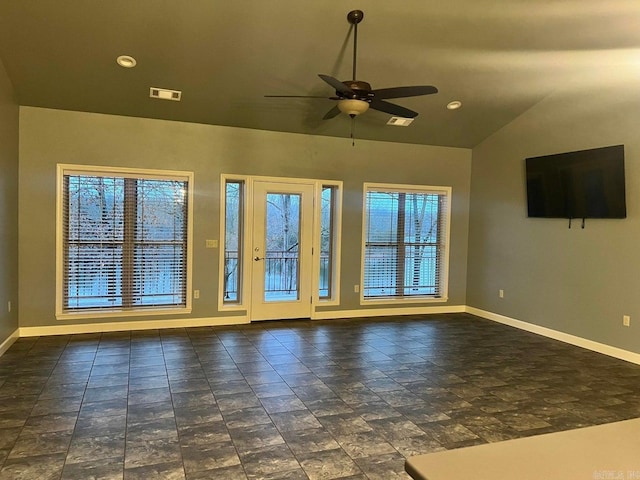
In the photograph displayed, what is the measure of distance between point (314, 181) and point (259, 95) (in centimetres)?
156

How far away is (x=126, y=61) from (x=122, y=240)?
7.21 feet

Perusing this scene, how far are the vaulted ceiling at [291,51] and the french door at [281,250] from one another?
1.06 metres

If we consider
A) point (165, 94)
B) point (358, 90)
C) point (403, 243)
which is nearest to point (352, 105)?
point (358, 90)

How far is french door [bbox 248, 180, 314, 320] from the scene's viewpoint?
6039 millimetres

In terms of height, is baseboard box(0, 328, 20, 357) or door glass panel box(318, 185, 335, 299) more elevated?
door glass panel box(318, 185, 335, 299)

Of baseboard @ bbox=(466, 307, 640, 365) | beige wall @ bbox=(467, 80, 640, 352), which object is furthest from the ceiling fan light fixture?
baseboard @ bbox=(466, 307, 640, 365)

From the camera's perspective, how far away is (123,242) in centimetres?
546

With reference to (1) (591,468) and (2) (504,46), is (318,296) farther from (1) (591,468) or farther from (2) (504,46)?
(1) (591,468)

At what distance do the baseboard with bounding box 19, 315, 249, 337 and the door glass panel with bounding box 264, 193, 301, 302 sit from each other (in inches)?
24.7

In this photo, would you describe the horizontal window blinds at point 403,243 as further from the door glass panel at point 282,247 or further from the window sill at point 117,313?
the window sill at point 117,313

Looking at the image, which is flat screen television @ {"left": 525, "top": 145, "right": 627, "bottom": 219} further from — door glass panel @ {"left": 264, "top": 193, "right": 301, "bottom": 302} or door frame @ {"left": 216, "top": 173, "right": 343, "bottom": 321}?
door glass panel @ {"left": 264, "top": 193, "right": 301, "bottom": 302}

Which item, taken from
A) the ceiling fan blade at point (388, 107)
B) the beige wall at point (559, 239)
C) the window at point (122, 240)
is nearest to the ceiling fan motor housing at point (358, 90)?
the ceiling fan blade at point (388, 107)

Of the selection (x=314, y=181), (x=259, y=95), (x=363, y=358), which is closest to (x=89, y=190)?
(x=259, y=95)

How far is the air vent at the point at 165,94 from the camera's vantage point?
4.84 meters
